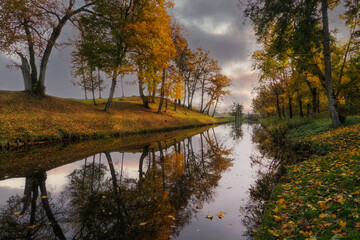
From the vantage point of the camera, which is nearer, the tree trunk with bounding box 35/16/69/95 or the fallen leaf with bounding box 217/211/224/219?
the fallen leaf with bounding box 217/211/224/219

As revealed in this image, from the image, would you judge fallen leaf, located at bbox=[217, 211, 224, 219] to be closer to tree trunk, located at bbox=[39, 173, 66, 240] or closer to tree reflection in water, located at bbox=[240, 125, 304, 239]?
tree reflection in water, located at bbox=[240, 125, 304, 239]

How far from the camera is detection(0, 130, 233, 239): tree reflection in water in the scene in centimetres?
365

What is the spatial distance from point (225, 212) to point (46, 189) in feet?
17.8

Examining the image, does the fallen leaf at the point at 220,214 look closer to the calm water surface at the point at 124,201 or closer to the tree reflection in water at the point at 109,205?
the calm water surface at the point at 124,201

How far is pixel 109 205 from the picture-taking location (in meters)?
4.66

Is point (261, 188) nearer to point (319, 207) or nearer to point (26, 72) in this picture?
point (319, 207)

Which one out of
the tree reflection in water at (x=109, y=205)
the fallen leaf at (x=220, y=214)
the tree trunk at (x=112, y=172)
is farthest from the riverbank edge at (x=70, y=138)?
the fallen leaf at (x=220, y=214)

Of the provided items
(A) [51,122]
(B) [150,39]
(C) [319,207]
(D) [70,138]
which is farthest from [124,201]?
(B) [150,39]

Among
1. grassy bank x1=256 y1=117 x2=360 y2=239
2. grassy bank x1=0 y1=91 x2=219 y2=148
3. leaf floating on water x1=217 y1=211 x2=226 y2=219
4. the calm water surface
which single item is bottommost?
leaf floating on water x1=217 y1=211 x2=226 y2=219

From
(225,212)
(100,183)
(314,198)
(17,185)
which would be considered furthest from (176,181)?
(17,185)

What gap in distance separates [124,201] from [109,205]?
0.40 metres

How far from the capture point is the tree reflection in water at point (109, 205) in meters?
3.65

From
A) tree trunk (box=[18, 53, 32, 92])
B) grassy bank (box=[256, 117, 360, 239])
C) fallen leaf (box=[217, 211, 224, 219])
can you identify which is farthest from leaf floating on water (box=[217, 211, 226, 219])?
tree trunk (box=[18, 53, 32, 92])

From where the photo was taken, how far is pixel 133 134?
19.3m
